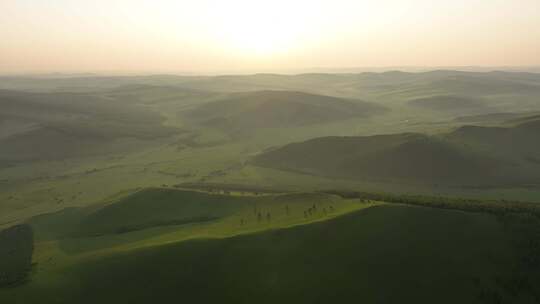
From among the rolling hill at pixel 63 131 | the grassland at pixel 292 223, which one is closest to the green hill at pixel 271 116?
the rolling hill at pixel 63 131

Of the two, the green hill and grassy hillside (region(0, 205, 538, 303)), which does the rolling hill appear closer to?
the green hill

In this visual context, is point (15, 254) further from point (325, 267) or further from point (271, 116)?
point (271, 116)

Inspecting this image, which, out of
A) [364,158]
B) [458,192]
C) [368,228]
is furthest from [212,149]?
[368,228]

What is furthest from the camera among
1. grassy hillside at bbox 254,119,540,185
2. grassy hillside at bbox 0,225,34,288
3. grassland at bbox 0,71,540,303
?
grassy hillside at bbox 254,119,540,185

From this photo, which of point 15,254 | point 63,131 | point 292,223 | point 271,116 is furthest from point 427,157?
point 63,131

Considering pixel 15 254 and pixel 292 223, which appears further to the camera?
pixel 15 254

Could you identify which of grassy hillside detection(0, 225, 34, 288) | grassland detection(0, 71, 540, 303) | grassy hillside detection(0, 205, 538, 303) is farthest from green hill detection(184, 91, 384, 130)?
grassy hillside detection(0, 205, 538, 303)

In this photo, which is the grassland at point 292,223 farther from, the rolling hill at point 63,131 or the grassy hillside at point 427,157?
the rolling hill at point 63,131

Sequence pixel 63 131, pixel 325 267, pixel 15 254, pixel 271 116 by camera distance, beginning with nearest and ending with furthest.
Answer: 1. pixel 325 267
2. pixel 15 254
3. pixel 63 131
4. pixel 271 116

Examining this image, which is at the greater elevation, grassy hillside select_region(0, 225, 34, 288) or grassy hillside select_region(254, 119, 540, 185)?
grassy hillside select_region(254, 119, 540, 185)

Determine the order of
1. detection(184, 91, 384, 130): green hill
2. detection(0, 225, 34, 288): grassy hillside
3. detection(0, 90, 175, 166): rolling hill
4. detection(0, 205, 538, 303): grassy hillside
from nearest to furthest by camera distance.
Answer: detection(0, 205, 538, 303): grassy hillside, detection(0, 225, 34, 288): grassy hillside, detection(0, 90, 175, 166): rolling hill, detection(184, 91, 384, 130): green hill
